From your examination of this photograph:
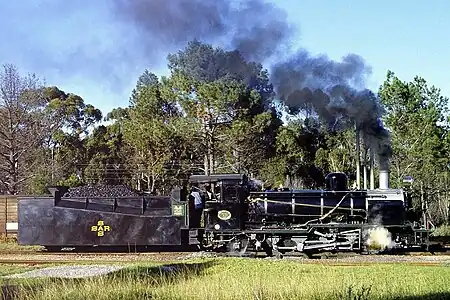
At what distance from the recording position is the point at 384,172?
68.7ft

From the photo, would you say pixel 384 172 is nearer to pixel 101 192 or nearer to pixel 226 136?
pixel 101 192

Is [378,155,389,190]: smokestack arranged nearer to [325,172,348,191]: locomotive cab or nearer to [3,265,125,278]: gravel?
[325,172,348,191]: locomotive cab

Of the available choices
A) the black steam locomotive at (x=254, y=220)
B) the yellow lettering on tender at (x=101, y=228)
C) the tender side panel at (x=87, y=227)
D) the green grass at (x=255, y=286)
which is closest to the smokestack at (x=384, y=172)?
the black steam locomotive at (x=254, y=220)

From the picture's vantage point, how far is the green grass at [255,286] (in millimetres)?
10289

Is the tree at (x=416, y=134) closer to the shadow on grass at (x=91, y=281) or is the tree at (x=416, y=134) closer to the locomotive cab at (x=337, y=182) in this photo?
the locomotive cab at (x=337, y=182)

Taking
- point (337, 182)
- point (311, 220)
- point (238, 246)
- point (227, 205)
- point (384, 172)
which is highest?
point (384, 172)

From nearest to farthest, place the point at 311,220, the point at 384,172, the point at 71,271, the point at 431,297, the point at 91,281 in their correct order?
the point at 431,297, the point at 91,281, the point at 71,271, the point at 311,220, the point at 384,172

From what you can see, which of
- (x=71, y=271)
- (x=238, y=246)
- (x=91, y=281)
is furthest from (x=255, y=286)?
(x=238, y=246)

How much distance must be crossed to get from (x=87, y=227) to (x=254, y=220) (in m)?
5.91

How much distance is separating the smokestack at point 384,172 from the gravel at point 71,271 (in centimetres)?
891

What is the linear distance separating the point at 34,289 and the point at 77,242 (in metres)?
11.3

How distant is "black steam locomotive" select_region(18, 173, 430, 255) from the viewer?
19.6 m

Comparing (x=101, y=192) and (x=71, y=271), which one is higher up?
(x=101, y=192)

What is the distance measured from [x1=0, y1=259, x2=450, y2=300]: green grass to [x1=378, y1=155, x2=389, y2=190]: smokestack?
6.16m
